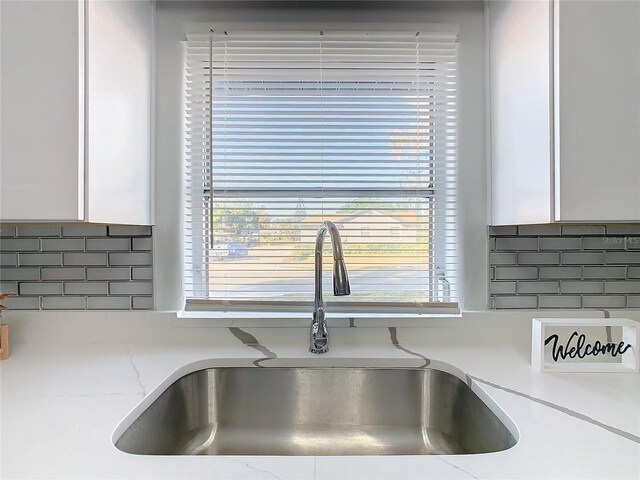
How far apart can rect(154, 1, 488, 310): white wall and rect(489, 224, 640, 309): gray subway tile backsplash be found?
0.39ft

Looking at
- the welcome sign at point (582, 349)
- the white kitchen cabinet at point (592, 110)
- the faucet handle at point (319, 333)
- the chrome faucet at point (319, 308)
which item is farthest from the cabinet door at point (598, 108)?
the faucet handle at point (319, 333)

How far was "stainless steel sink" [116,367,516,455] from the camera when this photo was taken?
1.02 m

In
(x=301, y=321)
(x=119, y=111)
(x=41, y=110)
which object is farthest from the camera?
(x=301, y=321)

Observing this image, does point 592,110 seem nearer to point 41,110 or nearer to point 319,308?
point 319,308

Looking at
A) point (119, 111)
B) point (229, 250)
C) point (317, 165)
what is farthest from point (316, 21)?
point (229, 250)

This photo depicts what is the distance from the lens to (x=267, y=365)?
42.2 inches

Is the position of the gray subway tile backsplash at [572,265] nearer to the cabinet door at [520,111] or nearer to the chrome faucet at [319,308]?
the cabinet door at [520,111]

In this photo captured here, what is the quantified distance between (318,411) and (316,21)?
127 cm

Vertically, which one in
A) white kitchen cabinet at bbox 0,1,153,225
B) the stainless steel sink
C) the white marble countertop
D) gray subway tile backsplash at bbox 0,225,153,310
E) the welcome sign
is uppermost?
white kitchen cabinet at bbox 0,1,153,225

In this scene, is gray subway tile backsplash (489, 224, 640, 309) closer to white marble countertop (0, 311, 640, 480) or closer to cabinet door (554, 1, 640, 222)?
white marble countertop (0, 311, 640, 480)

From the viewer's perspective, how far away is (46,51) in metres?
0.85

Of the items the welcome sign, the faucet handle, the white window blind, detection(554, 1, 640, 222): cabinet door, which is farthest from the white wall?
the faucet handle

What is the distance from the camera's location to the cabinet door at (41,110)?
847 millimetres

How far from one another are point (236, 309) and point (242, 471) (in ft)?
2.27
